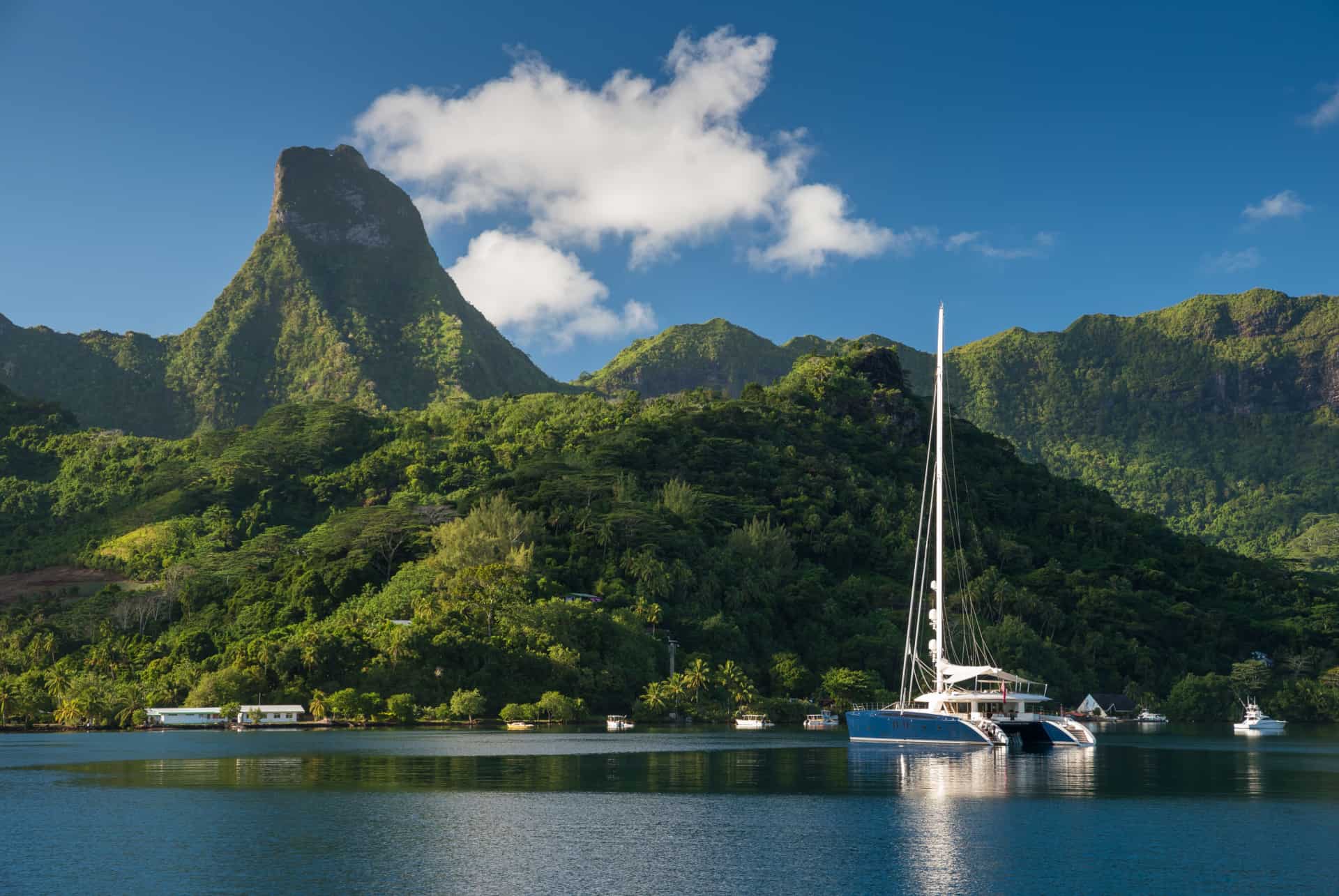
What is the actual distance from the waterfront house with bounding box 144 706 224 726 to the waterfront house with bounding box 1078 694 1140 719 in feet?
321

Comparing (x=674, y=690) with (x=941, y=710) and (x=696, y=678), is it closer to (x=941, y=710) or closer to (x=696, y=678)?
(x=696, y=678)

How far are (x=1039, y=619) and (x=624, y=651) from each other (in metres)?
62.9

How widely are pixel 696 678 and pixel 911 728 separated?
182 feet

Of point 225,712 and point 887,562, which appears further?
point 887,562

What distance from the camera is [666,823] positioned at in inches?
1997

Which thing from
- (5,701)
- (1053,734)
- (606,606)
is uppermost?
(606,606)

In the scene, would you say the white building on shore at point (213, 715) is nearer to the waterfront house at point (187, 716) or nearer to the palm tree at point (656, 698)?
the waterfront house at point (187, 716)

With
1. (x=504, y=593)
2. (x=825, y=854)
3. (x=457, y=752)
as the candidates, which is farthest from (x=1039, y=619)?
(x=825, y=854)

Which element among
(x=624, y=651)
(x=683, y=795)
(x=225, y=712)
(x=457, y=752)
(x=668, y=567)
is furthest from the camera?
(x=668, y=567)

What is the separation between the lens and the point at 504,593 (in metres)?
139

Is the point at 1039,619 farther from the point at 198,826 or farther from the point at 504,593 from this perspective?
the point at 198,826

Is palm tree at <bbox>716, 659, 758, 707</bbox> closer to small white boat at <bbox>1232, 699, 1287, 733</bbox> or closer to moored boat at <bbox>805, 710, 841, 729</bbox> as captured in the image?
moored boat at <bbox>805, 710, 841, 729</bbox>

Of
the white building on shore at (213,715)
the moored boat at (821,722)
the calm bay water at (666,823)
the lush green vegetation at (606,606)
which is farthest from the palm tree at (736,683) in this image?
the calm bay water at (666,823)

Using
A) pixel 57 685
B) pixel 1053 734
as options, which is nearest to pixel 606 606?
pixel 57 685
